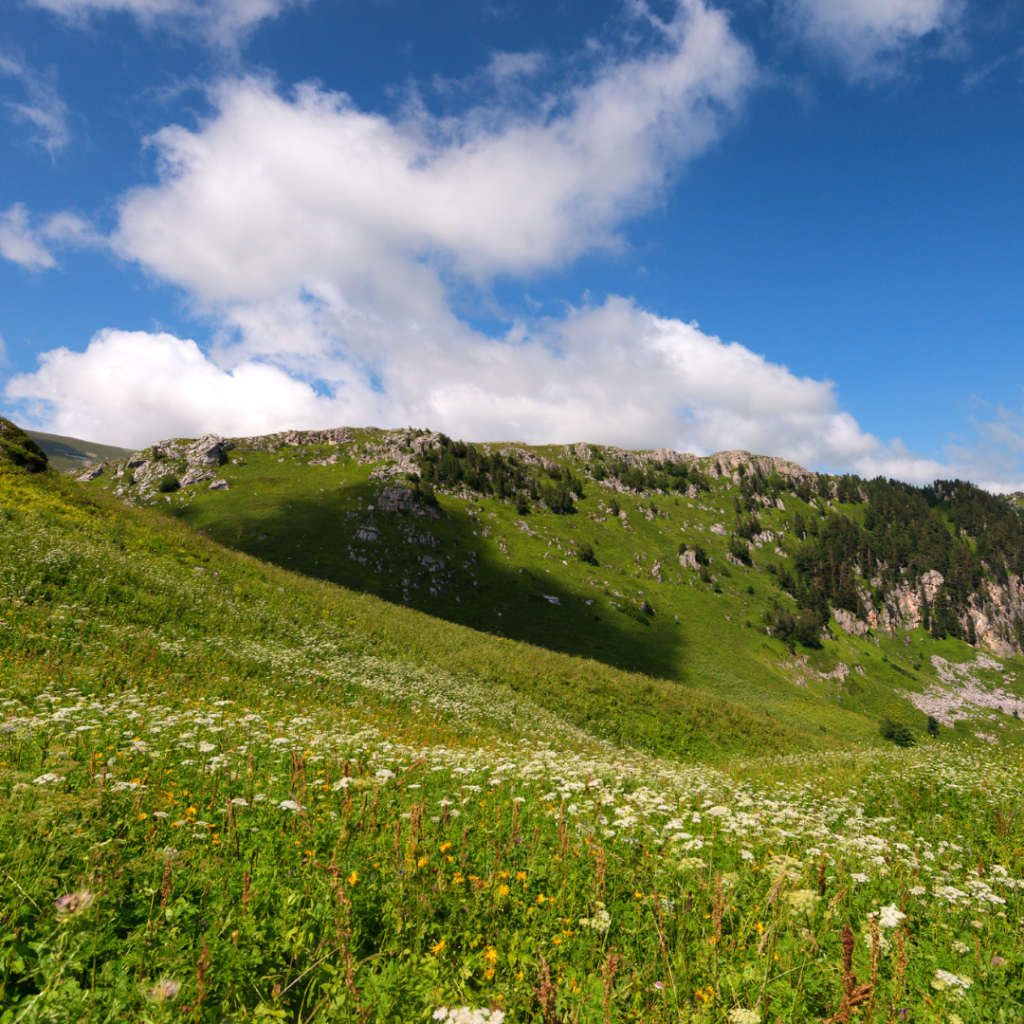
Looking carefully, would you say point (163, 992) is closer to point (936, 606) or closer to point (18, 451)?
point (18, 451)

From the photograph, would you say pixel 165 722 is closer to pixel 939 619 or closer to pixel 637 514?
pixel 637 514

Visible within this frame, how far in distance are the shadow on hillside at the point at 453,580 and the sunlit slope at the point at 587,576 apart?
0.37 metres

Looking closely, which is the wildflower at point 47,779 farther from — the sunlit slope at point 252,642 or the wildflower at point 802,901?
the sunlit slope at point 252,642

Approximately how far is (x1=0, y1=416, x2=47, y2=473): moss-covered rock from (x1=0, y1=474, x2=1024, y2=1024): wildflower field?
871 inches

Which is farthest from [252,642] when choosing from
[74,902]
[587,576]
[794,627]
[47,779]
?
[794,627]

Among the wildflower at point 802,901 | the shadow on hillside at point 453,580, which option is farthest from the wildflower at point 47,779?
the shadow on hillside at point 453,580

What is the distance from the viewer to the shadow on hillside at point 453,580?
252ft

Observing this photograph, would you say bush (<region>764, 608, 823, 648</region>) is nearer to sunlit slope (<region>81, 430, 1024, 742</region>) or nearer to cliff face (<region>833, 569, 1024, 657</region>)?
sunlit slope (<region>81, 430, 1024, 742</region>)

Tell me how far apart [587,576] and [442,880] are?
105418 millimetres

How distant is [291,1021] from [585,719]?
24.0 m

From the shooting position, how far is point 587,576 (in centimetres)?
10812

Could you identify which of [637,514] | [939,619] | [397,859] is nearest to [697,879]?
[397,859]

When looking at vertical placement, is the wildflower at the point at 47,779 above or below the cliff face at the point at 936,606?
below

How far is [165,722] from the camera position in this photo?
8.19m
